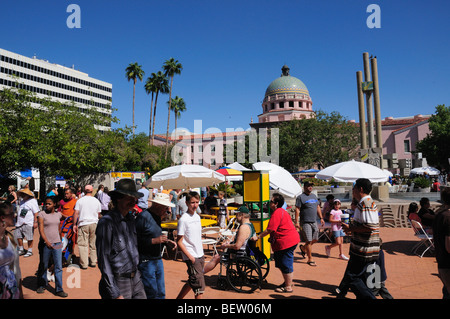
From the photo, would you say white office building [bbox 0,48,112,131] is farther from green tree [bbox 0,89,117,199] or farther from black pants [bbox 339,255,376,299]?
black pants [bbox 339,255,376,299]

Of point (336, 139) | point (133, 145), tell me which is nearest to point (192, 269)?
point (133, 145)

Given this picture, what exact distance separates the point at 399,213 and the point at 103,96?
99326 millimetres

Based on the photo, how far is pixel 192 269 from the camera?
4.46m

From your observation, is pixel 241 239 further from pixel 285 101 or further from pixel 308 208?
pixel 285 101

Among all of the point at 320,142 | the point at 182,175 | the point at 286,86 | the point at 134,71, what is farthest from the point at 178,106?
the point at 182,175

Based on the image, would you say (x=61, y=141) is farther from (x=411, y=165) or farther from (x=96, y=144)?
(x=411, y=165)

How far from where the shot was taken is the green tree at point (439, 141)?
45969 millimetres

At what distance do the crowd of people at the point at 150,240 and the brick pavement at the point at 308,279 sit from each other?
0.28m

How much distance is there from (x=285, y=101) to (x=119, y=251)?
7735 cm

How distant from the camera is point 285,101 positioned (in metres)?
77.6

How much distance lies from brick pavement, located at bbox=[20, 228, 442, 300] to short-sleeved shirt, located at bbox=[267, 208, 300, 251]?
0.82 m

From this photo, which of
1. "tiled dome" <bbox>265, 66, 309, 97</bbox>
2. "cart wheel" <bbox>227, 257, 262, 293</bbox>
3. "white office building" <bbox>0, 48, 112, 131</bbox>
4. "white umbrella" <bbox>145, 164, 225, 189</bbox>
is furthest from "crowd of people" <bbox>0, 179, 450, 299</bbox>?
"tiled dome" <bbox>265, 66, 309, 97</bbox>
